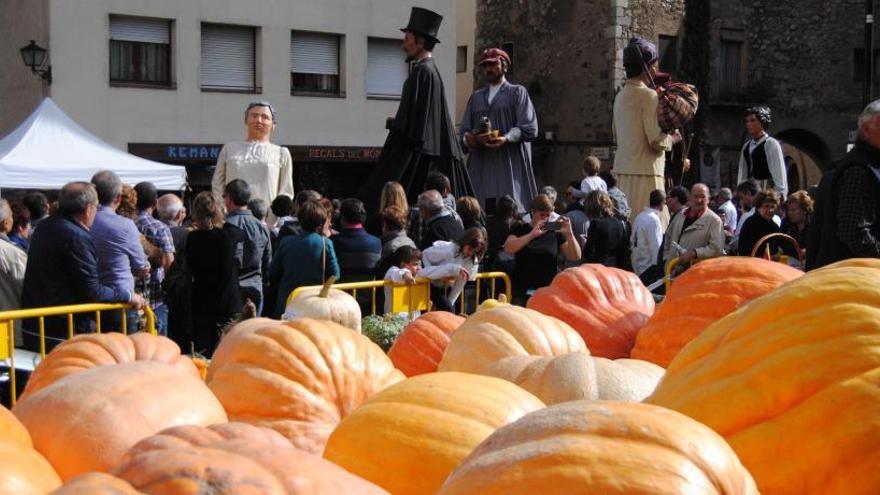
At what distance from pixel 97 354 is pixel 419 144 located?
13.0 ft

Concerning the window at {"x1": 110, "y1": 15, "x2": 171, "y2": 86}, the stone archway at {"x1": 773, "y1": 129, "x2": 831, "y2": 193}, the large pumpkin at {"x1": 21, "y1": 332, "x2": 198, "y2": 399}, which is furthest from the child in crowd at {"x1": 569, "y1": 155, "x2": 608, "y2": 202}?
the stone archway at {"x1": 773, "y1": 129, "x2": 831, "y2": 193}

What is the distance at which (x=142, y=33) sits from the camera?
65.7 ft

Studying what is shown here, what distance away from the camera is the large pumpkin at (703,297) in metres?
3.18

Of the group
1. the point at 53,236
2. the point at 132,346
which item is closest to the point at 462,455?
the point at 132,346

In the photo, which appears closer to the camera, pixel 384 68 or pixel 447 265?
pixel 447 265

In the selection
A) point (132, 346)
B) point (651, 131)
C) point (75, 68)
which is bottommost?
point (132, 346)

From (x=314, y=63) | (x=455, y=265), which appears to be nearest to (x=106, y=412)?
(x=455, y=265)

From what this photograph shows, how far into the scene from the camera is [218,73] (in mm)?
20984

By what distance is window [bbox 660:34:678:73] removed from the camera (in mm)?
28703

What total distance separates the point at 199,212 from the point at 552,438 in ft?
18.4

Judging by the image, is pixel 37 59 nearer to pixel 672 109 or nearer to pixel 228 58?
pixel 228 58

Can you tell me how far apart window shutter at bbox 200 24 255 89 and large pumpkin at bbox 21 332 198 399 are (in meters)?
18.1

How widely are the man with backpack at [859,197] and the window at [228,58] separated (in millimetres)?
17549

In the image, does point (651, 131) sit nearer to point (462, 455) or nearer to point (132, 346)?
point (132, 346)
